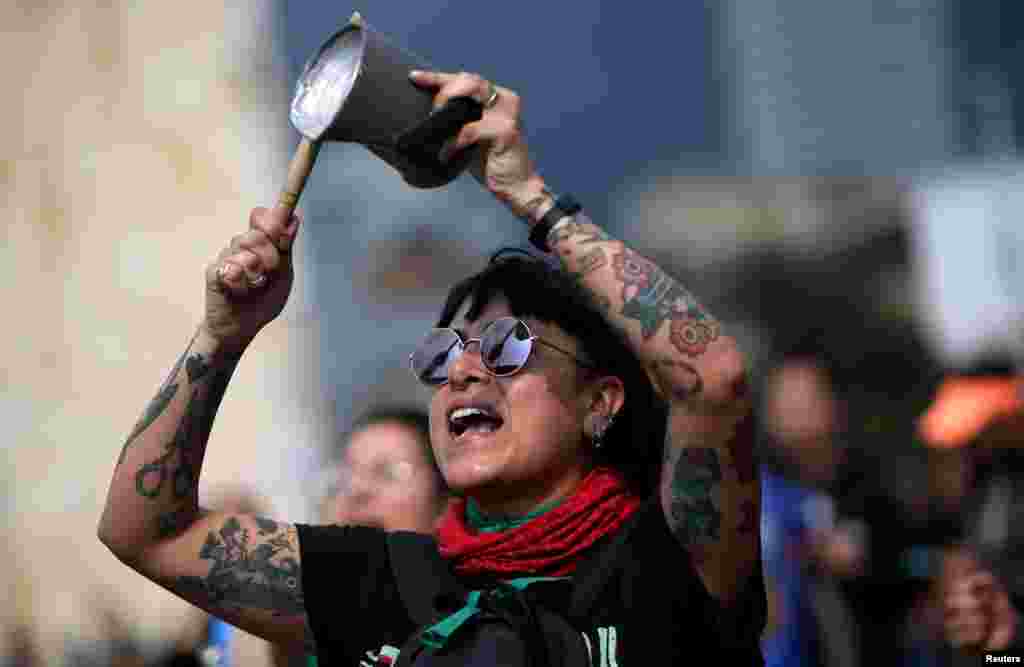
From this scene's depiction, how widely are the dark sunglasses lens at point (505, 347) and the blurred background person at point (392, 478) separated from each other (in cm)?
116

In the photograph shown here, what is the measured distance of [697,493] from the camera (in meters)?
2.32

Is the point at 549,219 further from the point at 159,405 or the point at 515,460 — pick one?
the point at 159,405

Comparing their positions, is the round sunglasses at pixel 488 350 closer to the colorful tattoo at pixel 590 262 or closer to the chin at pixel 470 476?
the chin at pixel 470 476

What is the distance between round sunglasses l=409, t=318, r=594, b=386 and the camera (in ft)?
8.70

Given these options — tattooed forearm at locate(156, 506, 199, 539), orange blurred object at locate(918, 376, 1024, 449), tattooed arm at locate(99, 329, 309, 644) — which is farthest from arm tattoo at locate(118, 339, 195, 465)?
orange blurred object at locate(918, 376, 1024, 449)

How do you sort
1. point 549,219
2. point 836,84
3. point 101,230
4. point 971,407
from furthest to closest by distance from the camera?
point 836,84 < point 101,230 < point 971,407 < point 549,219

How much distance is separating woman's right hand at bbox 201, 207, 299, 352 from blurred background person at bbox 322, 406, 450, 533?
3.82 ft

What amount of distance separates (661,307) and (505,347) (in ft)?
1.32

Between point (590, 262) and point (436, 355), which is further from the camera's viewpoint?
point (436, 355)

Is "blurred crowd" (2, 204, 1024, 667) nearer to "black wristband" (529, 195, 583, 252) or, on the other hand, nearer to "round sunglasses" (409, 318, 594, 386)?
"round sunglasses" (409, 318, 594, 386)

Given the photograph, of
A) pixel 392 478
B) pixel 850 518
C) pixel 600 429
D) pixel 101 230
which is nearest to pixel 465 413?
pixel 600 429

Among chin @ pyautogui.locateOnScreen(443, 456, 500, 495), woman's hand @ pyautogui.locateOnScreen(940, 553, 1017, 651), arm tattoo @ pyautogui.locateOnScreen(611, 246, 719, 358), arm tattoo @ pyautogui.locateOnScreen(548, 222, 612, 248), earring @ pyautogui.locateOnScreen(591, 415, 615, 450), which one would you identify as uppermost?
arm tattoo @ pyautogui.locateOnScreen(548, 222, 612, 248)

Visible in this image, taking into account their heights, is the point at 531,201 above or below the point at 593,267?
above

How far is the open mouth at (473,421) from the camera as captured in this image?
2.64 m
